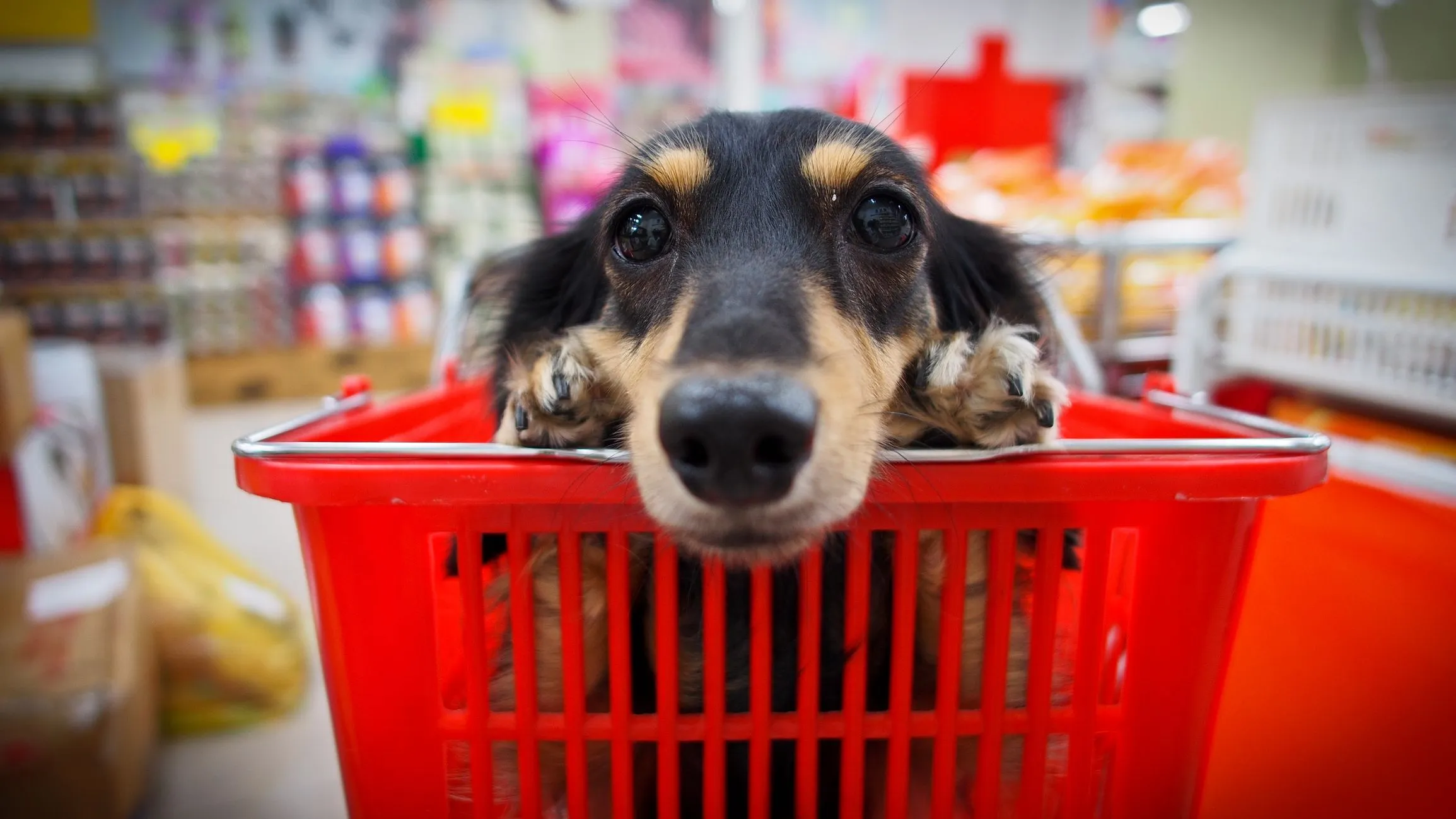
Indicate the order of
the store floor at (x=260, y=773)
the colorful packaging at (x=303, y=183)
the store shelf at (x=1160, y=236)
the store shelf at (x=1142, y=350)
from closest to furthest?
the store floor at (x=260, y=773), the store shelf at (x=1160, y=236), the store shelf at (x=1142, y=350), the colorful packaging at (x=303, y=183)

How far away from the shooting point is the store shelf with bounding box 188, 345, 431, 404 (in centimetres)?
471

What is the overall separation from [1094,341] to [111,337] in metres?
4.44

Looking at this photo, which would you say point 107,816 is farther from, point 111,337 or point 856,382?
point 111,337

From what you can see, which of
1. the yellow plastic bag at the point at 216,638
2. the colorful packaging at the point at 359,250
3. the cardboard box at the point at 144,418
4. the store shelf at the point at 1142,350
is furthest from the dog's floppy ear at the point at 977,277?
the colorful packaging at the point at 359,250

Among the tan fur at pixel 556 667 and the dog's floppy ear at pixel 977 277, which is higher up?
the dog's floppy ear at pixel 977 277

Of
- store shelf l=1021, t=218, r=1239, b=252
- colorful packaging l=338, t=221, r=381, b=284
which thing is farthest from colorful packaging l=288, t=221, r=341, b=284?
store shelf l=1021, t=218, r=1239, b=252

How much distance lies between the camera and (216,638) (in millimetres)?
1803

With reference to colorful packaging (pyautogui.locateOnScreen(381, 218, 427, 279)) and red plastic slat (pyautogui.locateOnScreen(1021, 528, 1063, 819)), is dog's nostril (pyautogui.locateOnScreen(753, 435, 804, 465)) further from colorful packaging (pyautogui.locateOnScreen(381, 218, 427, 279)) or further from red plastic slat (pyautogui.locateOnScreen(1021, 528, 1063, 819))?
colorful packaging (pyautogui.locateOnScreen(381, 218, 427, 279))

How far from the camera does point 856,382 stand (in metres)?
0.69

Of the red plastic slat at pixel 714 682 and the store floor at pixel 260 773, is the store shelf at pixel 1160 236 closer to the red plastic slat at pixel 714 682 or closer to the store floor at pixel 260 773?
the red plastic slat at pixel 714 682

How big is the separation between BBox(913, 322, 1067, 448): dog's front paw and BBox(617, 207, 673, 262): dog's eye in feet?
1.06

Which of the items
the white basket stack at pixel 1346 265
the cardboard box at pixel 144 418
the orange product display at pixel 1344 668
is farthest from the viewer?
the cardboard box at pixel 144 418

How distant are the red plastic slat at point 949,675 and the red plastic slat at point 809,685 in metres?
0.10

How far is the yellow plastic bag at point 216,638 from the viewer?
5.86 ft
